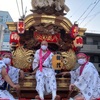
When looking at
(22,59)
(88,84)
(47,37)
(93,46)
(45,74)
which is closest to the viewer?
(88,84)

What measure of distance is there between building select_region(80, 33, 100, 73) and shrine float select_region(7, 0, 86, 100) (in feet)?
58.9

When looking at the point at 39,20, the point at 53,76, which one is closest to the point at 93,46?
the point at 39,20

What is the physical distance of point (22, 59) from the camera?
18.0 feet

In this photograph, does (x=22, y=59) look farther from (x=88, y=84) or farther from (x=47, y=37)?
(x=88, y=84)

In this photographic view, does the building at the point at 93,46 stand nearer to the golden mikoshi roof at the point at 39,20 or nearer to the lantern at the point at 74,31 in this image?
the lantern at the point at 74,31

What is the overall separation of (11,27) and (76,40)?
149cm

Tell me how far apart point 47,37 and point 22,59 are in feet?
2.49

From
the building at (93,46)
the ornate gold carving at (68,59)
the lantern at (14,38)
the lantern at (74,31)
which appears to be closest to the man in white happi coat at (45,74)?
the ornate gold carving at (68,59)

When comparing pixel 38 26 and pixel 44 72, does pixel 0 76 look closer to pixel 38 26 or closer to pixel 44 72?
pixel 44 72

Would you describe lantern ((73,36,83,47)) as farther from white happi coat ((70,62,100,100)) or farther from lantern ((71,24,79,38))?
white happi coat ((70,62,100,100))

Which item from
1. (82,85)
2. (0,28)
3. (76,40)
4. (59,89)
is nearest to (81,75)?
(82,85)

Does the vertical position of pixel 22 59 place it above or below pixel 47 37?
below

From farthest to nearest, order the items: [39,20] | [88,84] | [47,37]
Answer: [47,37], [39,20], [88,84]

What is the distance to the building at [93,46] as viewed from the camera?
936 inches
